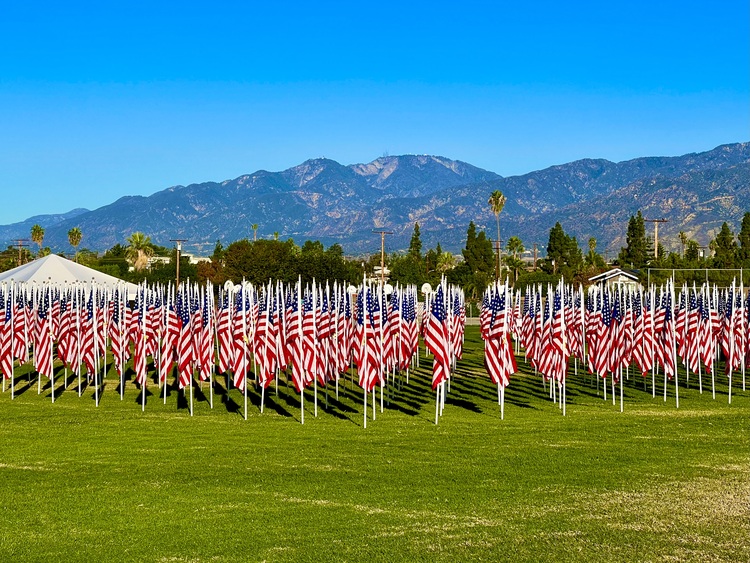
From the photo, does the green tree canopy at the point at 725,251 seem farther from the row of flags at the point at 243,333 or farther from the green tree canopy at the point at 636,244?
the row of flags at the point at 243,333

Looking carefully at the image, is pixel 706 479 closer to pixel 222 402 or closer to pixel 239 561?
pixel 239 561

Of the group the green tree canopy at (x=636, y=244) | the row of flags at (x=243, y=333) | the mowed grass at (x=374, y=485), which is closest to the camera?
the mowed grass at (x=374, y=485)

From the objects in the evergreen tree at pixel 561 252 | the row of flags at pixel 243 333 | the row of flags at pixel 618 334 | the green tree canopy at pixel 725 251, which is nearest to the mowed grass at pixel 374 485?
the row of flags at pixel 243 333

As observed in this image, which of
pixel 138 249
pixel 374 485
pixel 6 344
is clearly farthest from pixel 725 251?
pixel 374 485

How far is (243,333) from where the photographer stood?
3152cm

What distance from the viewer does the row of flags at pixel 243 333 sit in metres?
30.4

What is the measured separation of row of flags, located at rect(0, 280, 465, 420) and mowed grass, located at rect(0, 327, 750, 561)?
6.68ft

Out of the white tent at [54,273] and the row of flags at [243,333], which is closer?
the row of flags at [243,333]

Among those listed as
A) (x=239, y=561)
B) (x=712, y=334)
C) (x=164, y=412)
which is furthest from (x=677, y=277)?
(x=239, y=561)

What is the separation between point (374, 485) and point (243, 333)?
12.4 m

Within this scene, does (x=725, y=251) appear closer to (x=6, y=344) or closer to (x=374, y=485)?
(x=6, y=344)

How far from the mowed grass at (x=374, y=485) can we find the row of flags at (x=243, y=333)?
6.68ft

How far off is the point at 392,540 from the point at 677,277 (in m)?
87.2

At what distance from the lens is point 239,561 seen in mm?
14977
